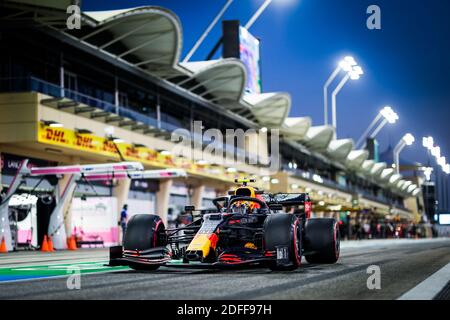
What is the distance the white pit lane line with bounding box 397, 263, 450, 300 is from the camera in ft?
24.9

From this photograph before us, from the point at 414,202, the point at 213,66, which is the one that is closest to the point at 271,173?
the point at 213,66

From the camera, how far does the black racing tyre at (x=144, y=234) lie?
1236 cm

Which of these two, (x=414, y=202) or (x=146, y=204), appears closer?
(x=146, y=204)

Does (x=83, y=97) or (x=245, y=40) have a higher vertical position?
(x=245, y=40)

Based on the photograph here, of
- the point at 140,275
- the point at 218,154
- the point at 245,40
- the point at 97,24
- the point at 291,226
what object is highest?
the point at 245,40

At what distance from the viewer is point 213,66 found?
43.0 m

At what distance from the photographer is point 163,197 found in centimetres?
4378

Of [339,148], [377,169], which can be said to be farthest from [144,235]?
[377,169]

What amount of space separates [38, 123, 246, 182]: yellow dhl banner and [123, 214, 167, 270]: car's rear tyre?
15.7 metres

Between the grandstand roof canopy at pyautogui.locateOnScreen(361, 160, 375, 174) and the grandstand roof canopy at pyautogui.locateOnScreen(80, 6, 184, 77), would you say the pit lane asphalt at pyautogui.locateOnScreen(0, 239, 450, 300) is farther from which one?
the grandstand roof canopy at pyautogui.locateOnScreen(361, 160, 375, 174)

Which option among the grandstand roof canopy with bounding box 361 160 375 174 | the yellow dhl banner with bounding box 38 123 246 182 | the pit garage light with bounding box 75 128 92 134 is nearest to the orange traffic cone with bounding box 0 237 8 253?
the yellow dhl banner with bounding box 38 123 246 182

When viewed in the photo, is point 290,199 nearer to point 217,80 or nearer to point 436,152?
point 217,80

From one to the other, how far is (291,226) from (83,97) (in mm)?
21380
